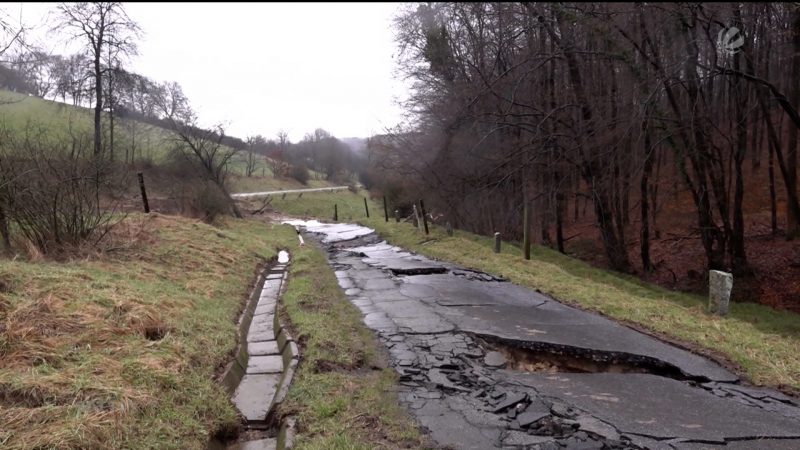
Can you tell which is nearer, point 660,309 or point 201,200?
point 660,309

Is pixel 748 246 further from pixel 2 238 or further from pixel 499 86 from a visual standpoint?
pixel 2 238

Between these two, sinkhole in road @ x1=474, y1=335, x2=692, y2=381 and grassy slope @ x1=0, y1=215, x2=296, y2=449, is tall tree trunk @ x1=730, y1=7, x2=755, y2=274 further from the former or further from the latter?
grassy slope @ x1=0, y1=215, x2=296, y2=449

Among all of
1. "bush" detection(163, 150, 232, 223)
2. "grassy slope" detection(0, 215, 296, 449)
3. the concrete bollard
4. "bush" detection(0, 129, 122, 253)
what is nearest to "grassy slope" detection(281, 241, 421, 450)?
"grassy slope" detection(0, 215, 296, 449)

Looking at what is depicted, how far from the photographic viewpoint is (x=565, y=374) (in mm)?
5305

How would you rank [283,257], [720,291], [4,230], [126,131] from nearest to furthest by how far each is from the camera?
1. [720,291]
2. [4,230]
3. [283,257]
4. [126,131]

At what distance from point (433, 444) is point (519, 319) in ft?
13.0

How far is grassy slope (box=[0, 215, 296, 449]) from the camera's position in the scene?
377 centimetres

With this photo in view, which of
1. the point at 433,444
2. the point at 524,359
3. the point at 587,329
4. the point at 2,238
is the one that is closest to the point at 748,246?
the point at 587,329

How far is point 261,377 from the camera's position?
5.87 meters

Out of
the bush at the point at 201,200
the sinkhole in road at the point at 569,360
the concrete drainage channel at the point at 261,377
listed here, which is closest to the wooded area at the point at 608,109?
the sinkhole in road at the point at 569,360

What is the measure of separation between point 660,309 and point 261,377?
619 cm

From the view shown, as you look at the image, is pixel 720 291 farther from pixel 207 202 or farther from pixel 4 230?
pixel 207 202

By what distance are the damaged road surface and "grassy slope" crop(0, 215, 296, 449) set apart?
2040 millimetres

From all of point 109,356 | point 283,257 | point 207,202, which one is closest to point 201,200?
point 207,202
